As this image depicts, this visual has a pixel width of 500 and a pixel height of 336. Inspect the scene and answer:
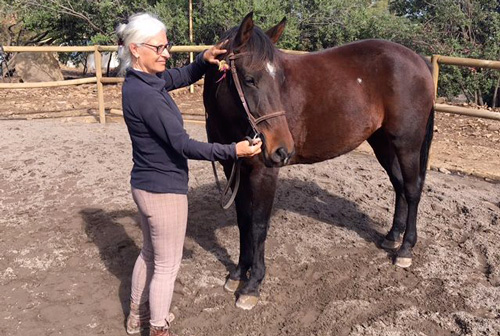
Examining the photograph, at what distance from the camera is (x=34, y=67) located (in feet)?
36.1

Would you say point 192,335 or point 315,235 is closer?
point 192,335

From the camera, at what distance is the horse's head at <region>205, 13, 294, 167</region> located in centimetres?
207

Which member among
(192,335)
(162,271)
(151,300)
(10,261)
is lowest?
(10,261)

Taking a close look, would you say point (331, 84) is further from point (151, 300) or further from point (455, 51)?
point (455, 51)

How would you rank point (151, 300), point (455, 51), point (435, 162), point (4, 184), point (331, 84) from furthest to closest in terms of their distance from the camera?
point (455, 51) < point (435, 162) < point (4, 184) < point (331, 84) < point (151, 300)

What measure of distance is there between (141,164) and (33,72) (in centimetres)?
1042

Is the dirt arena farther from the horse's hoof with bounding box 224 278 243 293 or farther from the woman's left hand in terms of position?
the woman's left hand

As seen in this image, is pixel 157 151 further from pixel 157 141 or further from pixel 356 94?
pixel 356 94

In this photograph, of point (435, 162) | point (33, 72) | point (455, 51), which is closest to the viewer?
point (435, 162)

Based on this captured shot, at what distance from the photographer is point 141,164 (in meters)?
1.99

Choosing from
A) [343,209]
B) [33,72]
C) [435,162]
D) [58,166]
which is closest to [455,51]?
[435,162]

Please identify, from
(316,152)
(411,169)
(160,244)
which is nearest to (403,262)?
(411,169)

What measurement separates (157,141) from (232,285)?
124 centimetres

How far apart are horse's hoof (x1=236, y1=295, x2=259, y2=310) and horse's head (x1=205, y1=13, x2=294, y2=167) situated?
941 millimetres
